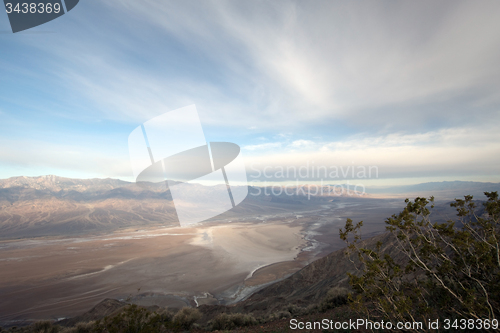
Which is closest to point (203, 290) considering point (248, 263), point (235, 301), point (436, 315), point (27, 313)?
point (235, 301)

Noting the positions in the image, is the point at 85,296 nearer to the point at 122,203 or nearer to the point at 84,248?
the point at 84,248

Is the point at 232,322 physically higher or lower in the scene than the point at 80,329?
higher

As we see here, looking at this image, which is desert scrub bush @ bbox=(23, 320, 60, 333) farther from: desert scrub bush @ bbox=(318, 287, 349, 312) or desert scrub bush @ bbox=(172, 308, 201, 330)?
desert scrub bush @ bbox=(318, 287, 349, 312)

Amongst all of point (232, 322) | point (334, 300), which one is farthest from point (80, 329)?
point (334, 300)

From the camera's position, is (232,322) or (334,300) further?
(334,300)

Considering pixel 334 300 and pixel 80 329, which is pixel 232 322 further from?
pixel 80 329

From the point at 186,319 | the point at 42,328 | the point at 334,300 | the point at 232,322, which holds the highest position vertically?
the point at 334,300

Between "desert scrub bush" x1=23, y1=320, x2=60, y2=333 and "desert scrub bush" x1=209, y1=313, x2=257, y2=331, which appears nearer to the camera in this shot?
"desert scrub bush" x1=209, y1=313, x2=257, y2=331

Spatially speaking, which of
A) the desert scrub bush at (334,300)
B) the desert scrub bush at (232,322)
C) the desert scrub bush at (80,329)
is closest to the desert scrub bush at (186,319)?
the desert scrub bush at (232,322)

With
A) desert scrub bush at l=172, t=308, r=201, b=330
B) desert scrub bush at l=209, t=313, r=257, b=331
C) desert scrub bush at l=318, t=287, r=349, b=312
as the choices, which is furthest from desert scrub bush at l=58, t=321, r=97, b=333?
desert scrub bush at l=318, t=287, r=349, b=312

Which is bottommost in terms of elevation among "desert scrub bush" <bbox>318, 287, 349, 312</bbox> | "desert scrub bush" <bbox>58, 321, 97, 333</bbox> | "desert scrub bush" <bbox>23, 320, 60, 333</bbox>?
"desert scrub bush" <bbox>23, 320, 60, 333</bbox>

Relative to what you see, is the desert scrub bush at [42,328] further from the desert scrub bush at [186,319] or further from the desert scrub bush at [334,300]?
the desert scrub bush at [334,300]
